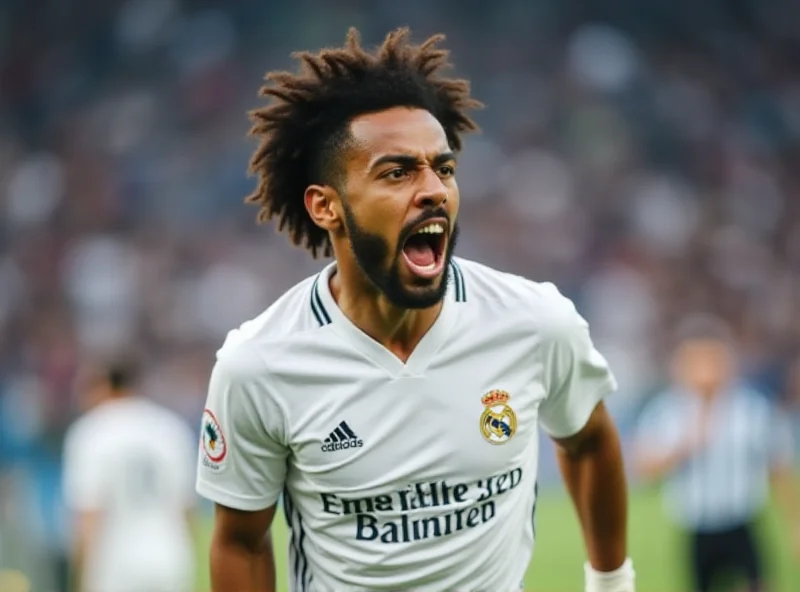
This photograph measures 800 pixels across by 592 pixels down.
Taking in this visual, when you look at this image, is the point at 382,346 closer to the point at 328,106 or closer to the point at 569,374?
the point at 569,374

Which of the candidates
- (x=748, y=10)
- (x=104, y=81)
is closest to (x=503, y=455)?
(x=104, y=81)

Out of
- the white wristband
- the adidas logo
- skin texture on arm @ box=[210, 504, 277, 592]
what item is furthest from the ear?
the white wristband

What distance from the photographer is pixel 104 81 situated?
21969 mm

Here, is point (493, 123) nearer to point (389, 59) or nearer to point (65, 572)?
point (65, 572)

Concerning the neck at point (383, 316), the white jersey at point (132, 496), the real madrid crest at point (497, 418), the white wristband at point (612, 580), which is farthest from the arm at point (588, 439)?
the white jersey at point (132, 496)

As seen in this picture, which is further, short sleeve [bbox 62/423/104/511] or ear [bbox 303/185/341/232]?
short sleeve [bbox 62/423/104/511]

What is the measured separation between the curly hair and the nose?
0.77 feet

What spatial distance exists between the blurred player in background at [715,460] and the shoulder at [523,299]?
5.29 meters

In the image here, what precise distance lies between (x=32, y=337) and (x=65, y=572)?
7974 mm

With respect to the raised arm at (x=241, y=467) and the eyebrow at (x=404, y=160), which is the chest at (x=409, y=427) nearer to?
the raised arm at (x=241, y=467)

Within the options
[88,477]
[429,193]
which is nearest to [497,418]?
[429,193]

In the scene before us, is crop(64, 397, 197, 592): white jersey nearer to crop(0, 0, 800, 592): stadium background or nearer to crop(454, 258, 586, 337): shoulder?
crop(454, 258, 586, 337): shoulder

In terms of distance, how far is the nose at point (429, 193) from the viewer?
3.37 metres

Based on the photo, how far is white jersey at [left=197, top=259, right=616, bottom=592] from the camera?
3.49 meters
